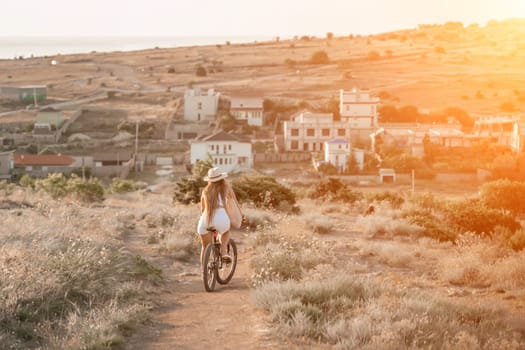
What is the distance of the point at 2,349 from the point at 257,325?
2238 millimetres

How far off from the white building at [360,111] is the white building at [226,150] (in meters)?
13.1

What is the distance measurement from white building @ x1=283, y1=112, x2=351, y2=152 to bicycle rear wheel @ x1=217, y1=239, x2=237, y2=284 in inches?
1745

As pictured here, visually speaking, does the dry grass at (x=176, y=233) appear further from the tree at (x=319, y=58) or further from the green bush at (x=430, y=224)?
the tree at (x=319, y=58)

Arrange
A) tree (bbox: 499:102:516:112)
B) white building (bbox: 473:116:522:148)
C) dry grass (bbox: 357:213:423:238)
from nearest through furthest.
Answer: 1. dry grass (bbox: 357:213:423:238)
2. white building (bbox: 473:116:522:148)
3. tree (bbox: 499:102:516:112)

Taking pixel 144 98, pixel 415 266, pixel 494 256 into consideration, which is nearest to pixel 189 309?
pixel 415 266

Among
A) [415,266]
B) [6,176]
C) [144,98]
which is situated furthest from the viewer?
[144,98]

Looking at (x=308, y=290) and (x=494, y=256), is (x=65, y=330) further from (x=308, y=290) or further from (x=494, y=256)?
(x=494, y=256)

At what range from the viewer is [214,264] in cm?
866

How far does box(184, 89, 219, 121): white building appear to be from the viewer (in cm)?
6488

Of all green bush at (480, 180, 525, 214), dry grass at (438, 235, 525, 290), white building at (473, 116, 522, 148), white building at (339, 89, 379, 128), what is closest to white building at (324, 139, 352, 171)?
white building at (339, 89, 379, 128)

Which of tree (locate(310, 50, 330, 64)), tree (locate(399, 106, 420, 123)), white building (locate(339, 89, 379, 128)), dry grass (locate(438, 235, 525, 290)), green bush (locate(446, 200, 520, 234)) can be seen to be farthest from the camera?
tree (locate(310, 50, 330, 64))

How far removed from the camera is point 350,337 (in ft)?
20.6

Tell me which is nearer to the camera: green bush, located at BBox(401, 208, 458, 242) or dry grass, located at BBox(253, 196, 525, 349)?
dry grass, located at BBox(253, 196, 525, 349)

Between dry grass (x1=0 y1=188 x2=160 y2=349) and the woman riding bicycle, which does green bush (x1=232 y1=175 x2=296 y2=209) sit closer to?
dry grass (x1=0 y1=188 x2=160 y2=349)
